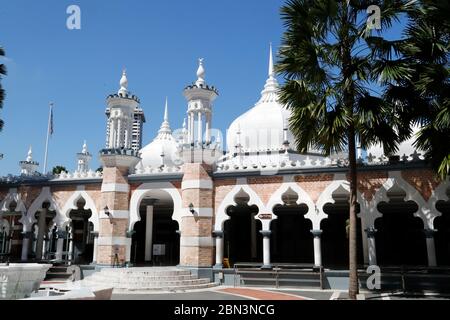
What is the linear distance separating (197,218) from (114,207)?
410 centimetres

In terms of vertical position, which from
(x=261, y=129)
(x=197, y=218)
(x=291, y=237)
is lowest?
(x=291, y=237)

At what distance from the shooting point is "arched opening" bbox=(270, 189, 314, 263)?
76.9ft

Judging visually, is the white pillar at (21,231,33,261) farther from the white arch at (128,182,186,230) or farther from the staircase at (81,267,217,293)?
the white arch at (128,182,186,230)

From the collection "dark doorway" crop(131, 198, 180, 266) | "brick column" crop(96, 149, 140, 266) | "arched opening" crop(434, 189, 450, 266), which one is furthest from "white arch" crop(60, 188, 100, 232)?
"arched opening" crop(434, 189, 450, 266)

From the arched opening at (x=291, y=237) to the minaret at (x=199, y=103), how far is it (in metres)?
6.86

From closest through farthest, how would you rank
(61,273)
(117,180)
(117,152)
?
(117,180) < (117,152) < (61,273)

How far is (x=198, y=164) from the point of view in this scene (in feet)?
61.8

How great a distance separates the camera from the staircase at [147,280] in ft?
52.8

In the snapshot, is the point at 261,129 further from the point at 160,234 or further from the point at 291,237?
the point at 160,234

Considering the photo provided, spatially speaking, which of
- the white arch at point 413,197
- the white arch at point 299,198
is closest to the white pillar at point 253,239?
the white arch at point 299,198

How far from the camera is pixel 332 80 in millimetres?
12883

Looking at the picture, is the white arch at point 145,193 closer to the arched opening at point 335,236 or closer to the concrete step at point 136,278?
the concrete step at point 136,278

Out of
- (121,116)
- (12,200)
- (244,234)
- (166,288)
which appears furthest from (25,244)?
(244,234)

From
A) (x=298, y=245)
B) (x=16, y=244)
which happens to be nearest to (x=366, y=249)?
(x=298, y=245)
